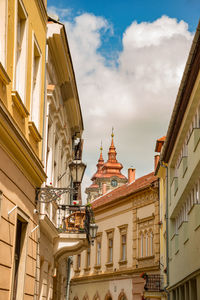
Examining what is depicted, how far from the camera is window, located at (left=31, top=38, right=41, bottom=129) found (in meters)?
10.9

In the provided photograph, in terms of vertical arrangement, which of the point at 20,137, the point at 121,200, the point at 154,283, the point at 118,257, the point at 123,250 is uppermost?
the point at 121,200

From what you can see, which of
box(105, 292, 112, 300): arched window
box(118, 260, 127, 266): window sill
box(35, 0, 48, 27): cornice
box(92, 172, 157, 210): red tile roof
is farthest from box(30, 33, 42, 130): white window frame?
box(105, 292, 112, 300): arched window

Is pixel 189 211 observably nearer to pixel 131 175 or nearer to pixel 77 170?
pixel 77 170

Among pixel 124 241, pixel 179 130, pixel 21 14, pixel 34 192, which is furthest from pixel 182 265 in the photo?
pixel 124 241

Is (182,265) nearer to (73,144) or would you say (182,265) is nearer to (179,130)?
(179,130)

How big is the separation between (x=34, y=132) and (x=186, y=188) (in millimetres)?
9389

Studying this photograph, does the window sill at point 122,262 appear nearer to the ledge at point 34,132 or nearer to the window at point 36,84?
the ledge at point 34,132

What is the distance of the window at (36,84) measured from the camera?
10859 millimetres

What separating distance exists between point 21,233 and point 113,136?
102425 millimetres

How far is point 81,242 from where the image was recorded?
15680 mm

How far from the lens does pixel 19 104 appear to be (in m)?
8.80

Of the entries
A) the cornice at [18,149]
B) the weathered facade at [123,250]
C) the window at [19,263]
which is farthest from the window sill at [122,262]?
the window at [19,263]

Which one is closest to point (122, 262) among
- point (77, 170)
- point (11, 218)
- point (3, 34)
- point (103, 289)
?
point (103, 289)

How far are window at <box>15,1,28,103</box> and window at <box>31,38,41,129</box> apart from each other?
1089 millimetres
